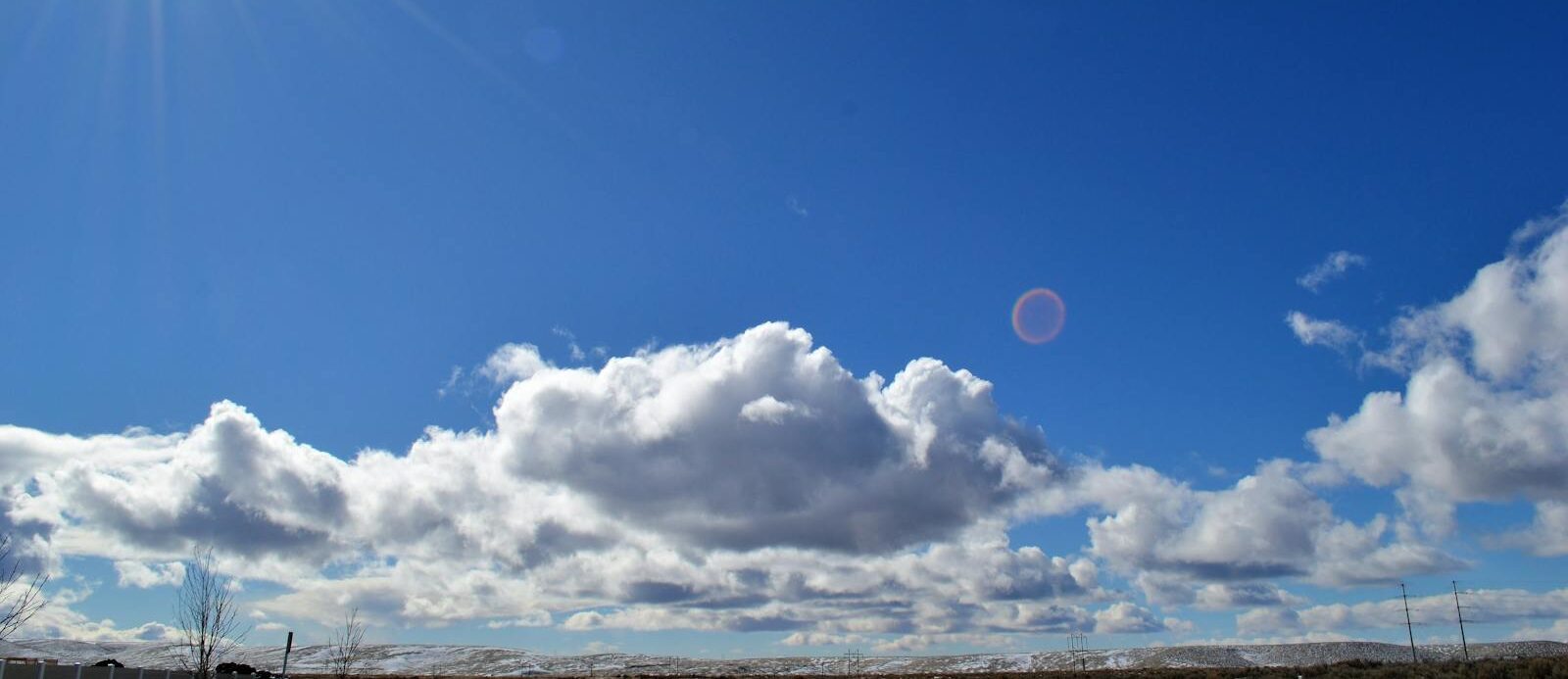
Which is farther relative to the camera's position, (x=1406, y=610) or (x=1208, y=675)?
(x=1406, y=610)

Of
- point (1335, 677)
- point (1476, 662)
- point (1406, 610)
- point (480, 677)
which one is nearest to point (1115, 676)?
point (1335, 677)

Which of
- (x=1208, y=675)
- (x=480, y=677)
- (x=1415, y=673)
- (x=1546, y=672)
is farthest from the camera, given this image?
(x=480, y=677)

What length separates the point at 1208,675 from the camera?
91062mm

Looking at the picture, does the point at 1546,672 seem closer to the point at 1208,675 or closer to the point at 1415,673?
the point at 1415,673

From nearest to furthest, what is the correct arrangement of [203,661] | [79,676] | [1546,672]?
[203,661] → [79,676] → [1546,672]

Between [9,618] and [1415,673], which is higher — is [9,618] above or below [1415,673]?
above

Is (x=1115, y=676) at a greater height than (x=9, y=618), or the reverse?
(x=9, y=618)

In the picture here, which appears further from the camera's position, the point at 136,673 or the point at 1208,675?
the point at 1208,675

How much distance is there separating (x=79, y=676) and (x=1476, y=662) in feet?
318

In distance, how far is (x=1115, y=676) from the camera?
110 metres

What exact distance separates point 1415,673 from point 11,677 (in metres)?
93.8

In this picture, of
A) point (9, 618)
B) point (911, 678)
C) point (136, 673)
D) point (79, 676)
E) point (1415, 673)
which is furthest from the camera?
point (911, 678)

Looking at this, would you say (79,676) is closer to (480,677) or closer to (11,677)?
(11,677)

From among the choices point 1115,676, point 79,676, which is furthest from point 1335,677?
point 79,676
